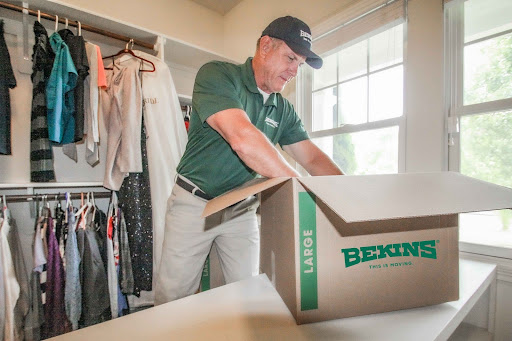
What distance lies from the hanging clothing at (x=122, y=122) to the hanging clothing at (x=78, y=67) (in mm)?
162

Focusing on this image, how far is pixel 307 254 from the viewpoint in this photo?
20.2 inches

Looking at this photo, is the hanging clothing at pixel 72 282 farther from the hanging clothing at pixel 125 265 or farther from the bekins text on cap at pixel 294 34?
the bekins text on cap at pixel 294 34

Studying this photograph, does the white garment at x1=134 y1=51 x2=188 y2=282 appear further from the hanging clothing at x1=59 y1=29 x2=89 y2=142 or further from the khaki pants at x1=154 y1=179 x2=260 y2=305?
the khaki pants at x1=154 y1=179 x2=260 y2=305

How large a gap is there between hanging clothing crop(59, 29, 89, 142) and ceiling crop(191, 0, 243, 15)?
142 cm

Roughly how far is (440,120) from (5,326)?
2.41 m

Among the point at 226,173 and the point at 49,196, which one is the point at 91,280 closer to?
the point at 49,196

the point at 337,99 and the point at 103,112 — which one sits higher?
the point at 337,99

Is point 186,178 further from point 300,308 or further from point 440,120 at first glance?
point 440,120

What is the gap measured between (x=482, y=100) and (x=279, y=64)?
102 cm

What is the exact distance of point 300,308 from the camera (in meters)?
0.51

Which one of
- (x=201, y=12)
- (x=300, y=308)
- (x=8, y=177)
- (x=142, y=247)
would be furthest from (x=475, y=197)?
(x=201, y=12)

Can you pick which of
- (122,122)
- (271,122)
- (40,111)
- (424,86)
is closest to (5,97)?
(40,111)

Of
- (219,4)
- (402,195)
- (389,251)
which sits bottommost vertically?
(389,251)

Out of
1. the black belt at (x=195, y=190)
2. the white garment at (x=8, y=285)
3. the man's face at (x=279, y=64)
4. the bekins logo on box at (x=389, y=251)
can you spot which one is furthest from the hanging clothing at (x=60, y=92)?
the bekins logo on box at (x=389, y=251)
